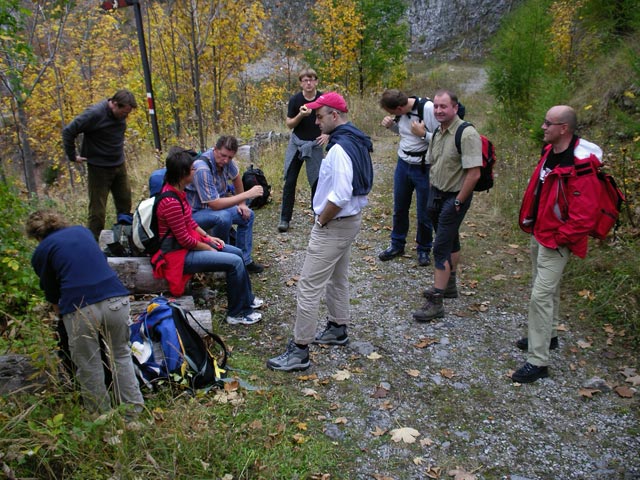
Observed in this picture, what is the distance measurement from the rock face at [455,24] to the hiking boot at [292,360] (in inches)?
1281

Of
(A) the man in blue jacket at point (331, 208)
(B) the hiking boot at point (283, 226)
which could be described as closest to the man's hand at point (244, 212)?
(B) the hiking boot at point (283, 226)

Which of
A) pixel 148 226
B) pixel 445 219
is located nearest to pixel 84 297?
pixel 148 226

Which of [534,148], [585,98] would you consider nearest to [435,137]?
[534,148]

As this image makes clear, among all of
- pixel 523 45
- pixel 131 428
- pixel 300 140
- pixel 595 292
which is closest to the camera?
pixel 131 428

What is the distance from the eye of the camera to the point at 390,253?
6.13m

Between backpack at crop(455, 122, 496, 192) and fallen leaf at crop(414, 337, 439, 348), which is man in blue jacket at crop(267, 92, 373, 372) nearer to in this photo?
fallen leaf at crop(414, 337, 439, 348)

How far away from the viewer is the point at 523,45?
1038cm

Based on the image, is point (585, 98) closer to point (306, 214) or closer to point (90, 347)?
point (306, 214)

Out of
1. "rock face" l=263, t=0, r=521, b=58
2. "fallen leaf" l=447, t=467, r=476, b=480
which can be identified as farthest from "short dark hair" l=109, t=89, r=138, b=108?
"rock face" l=263, t=0, r=521, b=58

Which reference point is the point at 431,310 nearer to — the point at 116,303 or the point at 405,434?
the point at 405,434

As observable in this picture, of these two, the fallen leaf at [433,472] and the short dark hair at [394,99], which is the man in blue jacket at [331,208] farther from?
the short dark hair at [394,99]

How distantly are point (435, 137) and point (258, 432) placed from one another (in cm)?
317

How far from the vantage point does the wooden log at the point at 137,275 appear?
4.55 m

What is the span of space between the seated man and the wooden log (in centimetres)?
75
